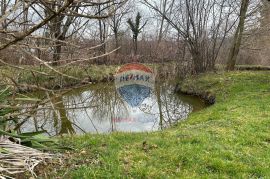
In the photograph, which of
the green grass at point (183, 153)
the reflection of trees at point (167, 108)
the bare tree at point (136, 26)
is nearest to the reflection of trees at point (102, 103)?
the reflection of trees at point (167, 108)

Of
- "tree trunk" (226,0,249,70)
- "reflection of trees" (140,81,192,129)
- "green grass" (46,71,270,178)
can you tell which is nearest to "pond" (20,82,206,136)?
"reflection of trees" (140,81,192,129)

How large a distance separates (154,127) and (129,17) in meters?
24.2

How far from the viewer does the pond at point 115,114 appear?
9125mm

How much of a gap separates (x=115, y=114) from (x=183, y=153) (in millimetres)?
6677

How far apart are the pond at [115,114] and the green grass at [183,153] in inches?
73.4

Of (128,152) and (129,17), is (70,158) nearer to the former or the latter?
(128,152)

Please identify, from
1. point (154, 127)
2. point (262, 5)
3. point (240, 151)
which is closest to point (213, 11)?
point (262, 5)

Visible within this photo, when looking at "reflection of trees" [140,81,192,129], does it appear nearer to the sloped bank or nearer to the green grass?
the sloped bank

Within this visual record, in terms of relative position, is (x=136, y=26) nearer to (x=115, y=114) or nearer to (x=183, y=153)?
(x=115, y=114)

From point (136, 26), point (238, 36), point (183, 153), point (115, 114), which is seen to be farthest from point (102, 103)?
point (136, 26)

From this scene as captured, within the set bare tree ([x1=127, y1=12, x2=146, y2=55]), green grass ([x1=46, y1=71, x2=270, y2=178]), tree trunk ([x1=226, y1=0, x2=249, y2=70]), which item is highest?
bare tree ([x1=127, y1=12, x2=146, y2=55])

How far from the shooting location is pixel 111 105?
1329 cm

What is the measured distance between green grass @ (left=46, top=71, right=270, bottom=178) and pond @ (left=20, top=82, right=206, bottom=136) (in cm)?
187

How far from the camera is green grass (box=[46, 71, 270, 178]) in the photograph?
452 centimetres
